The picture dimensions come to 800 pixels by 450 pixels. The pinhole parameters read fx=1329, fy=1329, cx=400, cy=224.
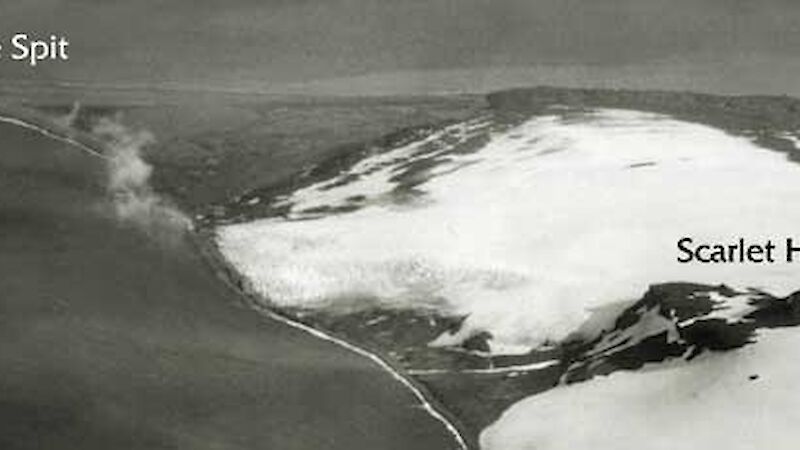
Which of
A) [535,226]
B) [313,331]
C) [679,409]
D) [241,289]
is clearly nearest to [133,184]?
[241,289]

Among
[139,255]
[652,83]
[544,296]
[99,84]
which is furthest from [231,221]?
[652,83]

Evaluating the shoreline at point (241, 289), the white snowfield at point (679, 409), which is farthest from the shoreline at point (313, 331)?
the white snowfield at point (679, 409)

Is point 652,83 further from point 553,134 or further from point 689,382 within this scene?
point 689,382

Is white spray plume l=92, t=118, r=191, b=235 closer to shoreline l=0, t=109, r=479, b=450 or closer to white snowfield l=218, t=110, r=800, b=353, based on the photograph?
shoreline l=0, t=109, r=479, b=450

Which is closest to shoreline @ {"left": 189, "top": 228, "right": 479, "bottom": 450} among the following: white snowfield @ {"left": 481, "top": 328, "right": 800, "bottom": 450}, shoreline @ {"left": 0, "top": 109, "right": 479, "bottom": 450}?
shoreline @ {"left": 0, "top": 109, "right": 479, "bottom": 450}

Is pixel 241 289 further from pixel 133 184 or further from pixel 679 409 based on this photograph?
pixel 679 409
